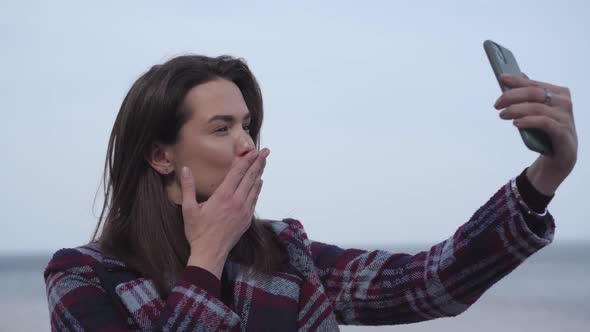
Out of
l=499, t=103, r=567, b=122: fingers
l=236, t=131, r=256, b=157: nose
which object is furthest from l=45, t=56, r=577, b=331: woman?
l=499, t=103, r=567, b=122: fingers

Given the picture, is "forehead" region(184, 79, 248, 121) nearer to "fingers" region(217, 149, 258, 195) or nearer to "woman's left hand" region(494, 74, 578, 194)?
"fingers" region(217, 149, 258, 195)

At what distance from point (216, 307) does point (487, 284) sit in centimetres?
84

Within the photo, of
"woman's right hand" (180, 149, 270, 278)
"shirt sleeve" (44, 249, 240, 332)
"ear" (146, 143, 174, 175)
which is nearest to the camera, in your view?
"shirt sleeve" (44, 249, 240, 332)

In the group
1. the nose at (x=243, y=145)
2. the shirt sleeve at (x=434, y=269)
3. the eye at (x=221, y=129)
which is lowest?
the shirt sleeve at (x=434, y=269)

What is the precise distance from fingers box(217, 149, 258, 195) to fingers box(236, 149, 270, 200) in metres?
0.01

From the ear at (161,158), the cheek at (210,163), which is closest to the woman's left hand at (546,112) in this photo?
the cheek at (210,163)

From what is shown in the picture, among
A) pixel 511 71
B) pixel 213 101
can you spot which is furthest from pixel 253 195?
pixel 511 71

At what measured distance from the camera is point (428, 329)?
11727 mm

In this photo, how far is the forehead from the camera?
2879mm

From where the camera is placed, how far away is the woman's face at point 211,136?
2.82m

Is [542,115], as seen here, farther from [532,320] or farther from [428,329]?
[532,320]

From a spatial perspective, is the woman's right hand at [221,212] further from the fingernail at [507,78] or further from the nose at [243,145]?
the fingernail at [507,78]

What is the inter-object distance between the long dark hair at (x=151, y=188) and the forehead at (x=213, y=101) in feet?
0.10

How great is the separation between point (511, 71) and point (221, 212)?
990 millimetres
